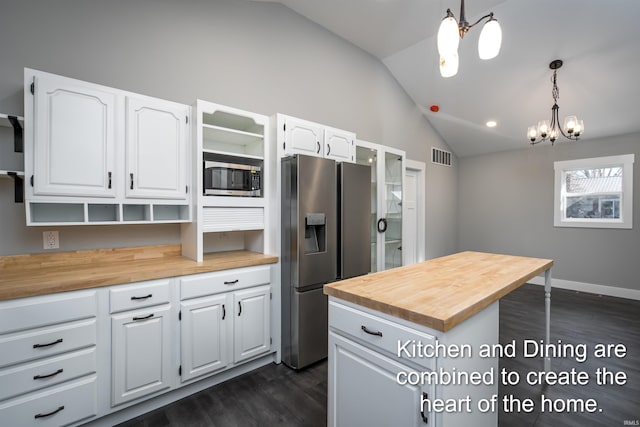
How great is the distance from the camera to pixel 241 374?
7.60 ft

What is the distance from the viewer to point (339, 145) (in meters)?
3.07

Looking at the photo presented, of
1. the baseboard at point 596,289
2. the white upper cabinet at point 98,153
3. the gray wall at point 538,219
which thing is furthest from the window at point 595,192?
the white upper cabinet at point 98,153

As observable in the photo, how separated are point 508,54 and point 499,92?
0.64m

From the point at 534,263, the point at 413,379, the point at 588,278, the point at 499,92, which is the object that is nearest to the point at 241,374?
the point at 413,379

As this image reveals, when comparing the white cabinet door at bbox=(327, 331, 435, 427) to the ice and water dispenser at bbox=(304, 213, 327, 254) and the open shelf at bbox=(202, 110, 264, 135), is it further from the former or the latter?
the open shelf at bbox=(202, 110, 264, 135)

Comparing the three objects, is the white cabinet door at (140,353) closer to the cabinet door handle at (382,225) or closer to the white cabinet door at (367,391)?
the white cabinet door at (367,391)

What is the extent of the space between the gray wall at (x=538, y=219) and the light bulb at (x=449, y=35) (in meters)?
4.51

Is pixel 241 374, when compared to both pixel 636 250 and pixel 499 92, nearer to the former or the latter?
pixel 499 92

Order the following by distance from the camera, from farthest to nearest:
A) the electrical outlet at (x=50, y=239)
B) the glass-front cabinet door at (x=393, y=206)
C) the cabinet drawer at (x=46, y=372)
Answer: the glass-front cabinet door at (x=393, y=206) → the electrical outlet at (x=50, y=239) → the cabinet drawer at (x=46, y=372)

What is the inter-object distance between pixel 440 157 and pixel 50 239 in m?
5.62

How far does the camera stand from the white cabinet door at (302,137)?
8.54ft

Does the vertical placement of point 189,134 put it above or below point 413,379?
above

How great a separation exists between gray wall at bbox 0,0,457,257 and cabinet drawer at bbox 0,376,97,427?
948 mm

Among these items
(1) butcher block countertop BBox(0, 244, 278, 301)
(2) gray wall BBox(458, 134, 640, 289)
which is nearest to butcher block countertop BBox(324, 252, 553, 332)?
(1) butcher block countertop BBox(0, 244, 278, 301)
